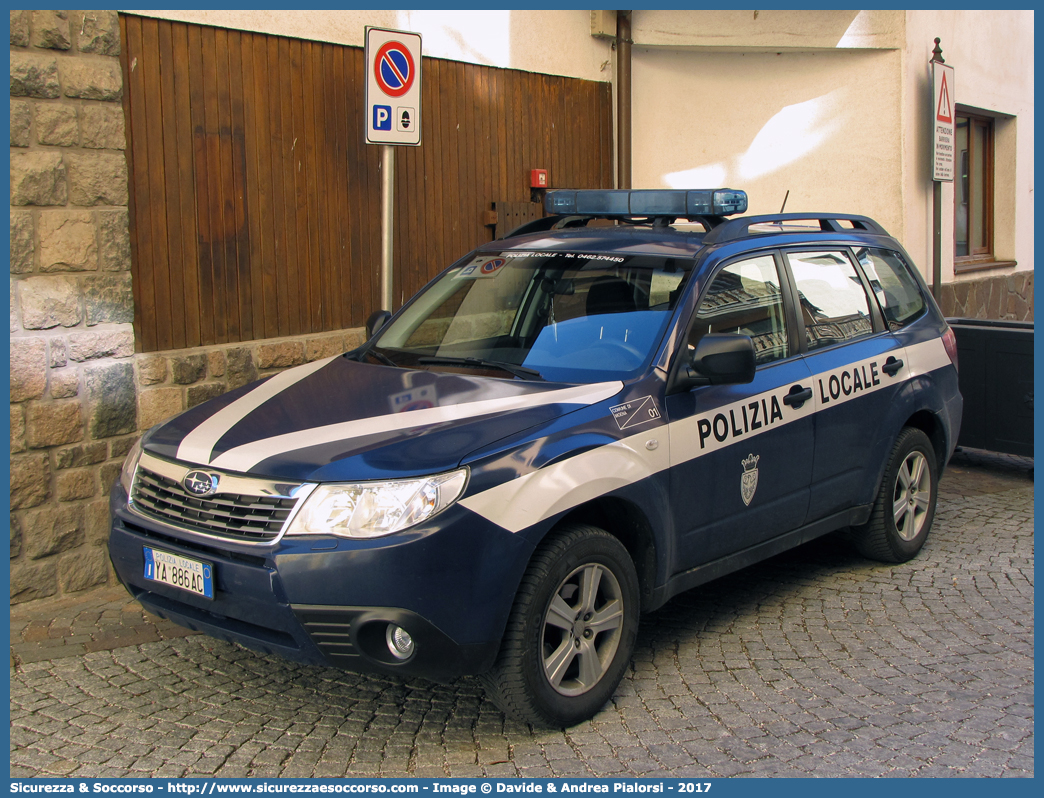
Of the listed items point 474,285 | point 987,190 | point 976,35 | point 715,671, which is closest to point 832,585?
point 715,671

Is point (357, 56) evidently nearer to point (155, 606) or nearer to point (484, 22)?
point (484, 22)

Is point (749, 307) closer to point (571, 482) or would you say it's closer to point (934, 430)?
point (571, 482)

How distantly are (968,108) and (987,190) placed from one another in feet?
6.03

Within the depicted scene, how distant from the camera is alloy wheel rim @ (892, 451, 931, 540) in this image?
615cm

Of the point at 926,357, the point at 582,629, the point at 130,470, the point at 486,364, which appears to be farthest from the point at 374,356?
the point at 926,357

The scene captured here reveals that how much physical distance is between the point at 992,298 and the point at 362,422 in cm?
1236

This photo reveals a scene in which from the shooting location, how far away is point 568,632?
4145 mm

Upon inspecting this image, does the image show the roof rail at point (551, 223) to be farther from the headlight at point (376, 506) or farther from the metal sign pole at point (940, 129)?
the metal sign pole at point (940, 129)

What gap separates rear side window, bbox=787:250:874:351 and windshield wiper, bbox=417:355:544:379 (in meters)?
1.56

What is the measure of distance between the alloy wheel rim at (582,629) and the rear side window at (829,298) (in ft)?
6.17

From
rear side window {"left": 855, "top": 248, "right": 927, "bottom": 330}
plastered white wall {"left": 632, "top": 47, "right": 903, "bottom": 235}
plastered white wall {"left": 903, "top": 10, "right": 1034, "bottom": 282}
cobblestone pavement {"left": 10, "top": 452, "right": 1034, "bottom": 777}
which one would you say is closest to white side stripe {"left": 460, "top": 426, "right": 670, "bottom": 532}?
cobblestone pavement {"left": 10, "top": 452, "right": 1034, "bottom": 777}

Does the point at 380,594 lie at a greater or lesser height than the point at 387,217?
lesser

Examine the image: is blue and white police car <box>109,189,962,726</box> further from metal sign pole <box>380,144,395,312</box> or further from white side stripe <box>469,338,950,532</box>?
metal sign pole <box>380,144,395,312</box>

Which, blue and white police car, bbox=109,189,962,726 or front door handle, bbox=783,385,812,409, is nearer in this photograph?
blue and white police car, bbox=109,189,962,726
